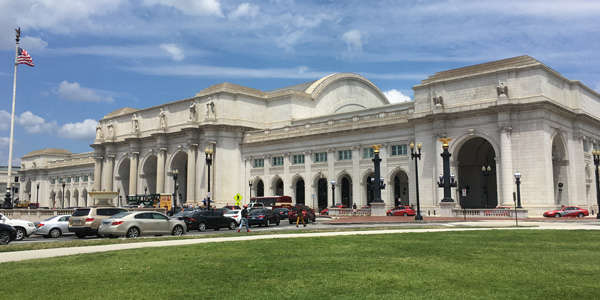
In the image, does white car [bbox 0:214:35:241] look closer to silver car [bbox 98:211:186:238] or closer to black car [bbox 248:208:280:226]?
silver car [bbox 98:211:186:238]

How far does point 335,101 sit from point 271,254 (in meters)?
78.2

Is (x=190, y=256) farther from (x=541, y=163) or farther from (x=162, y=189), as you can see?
(x=162, y=189)

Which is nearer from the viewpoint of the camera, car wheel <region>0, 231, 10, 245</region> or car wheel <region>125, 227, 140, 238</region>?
car wheel <region>0, 231, 10, 245</region>

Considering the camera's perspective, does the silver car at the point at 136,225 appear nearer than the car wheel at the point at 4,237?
No

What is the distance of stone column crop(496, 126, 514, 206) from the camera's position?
53562 millimetres

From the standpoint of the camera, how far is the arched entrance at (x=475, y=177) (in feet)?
217

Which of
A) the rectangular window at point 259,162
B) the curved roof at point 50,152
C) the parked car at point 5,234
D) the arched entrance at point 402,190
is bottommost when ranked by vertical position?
the parked car at point 5,234

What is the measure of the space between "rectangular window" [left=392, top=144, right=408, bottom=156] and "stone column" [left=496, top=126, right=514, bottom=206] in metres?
12.7

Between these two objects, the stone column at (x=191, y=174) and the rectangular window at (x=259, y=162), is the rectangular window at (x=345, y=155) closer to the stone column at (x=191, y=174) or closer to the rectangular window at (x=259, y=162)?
the rectangular window at (x=259, y=162)

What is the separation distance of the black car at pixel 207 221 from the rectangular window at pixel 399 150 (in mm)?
32956

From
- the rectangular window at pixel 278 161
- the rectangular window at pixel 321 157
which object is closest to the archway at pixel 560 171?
the rectangular window at pixel 321 157

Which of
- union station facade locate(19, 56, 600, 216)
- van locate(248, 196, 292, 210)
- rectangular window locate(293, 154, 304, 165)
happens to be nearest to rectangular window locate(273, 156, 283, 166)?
union station facade locate(19, 56, 600, 216)

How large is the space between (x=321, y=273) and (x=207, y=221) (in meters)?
24.6

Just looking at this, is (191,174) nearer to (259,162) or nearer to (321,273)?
(259,162)
